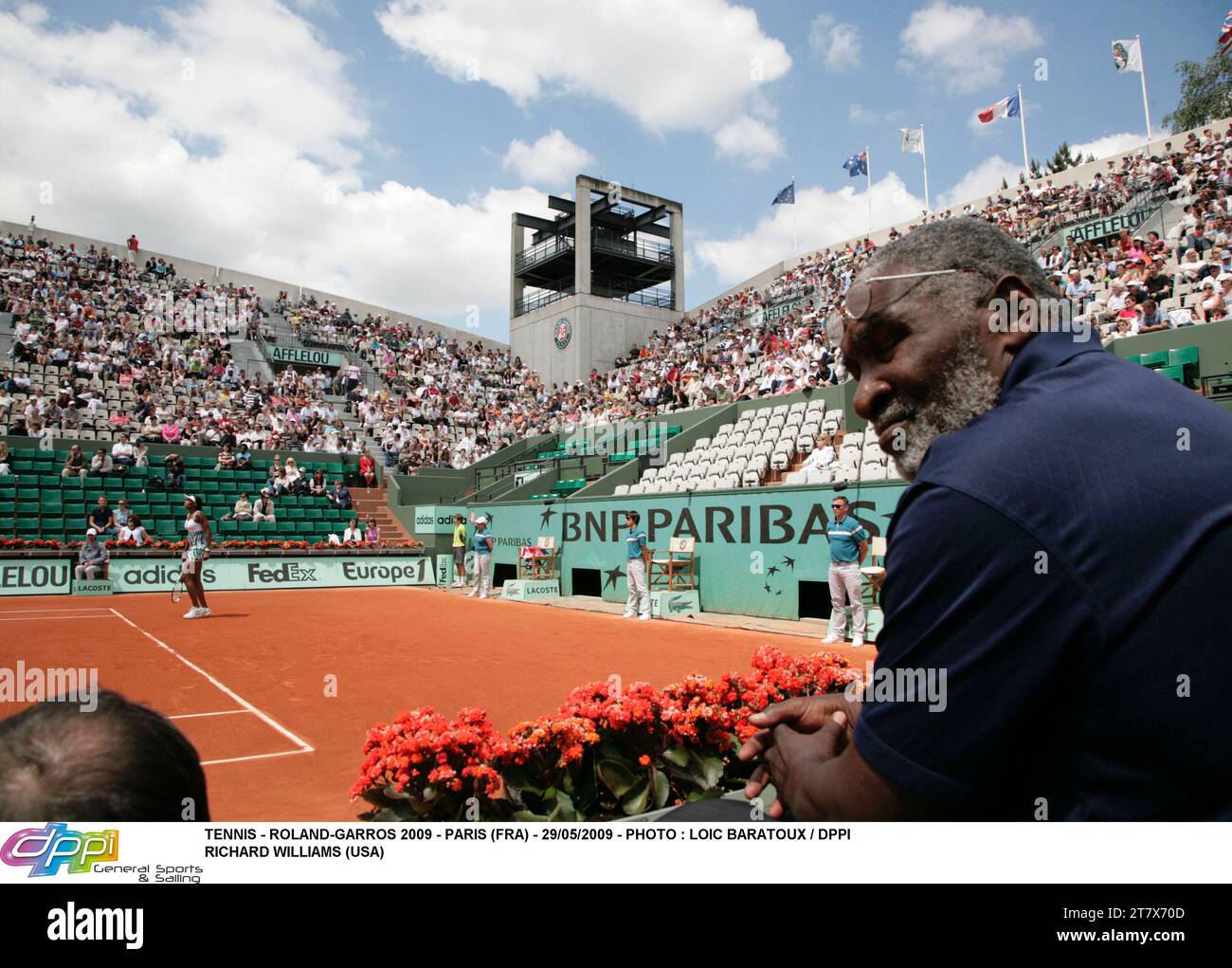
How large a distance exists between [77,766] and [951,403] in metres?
1.65

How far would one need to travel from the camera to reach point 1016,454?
1.07 meters

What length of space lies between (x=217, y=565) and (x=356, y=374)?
47.0 ft

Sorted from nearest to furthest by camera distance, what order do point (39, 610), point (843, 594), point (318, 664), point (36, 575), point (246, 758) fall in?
point (246, 758), point (318, 664), point (843, 594), point (39, 610), point (36, 575)

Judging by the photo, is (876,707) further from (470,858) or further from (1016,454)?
(470,858)

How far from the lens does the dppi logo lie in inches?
47.1

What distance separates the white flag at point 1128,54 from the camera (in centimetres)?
2994

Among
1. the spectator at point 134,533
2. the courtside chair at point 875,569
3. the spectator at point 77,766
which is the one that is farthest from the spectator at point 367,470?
the spectator at point 77,766

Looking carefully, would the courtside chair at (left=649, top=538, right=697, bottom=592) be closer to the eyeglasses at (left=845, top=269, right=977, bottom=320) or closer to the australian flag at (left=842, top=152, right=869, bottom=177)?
the eyeglasses at (left=845, top=269, right=977, bottom=320)

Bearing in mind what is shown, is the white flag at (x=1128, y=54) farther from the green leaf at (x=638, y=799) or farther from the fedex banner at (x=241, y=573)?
the green leaf at (x=638, y=799)

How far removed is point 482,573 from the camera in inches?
834

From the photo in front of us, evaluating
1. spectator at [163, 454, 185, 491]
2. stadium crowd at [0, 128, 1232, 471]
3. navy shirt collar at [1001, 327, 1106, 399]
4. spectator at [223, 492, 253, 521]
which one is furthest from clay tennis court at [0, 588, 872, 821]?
stadium crowd at [0, 128, 1232, 471]

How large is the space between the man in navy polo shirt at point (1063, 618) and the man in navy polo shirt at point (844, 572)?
11.3 m

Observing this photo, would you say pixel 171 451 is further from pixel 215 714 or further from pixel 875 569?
pixel 875 569

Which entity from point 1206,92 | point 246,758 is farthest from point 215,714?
point 1206,92
